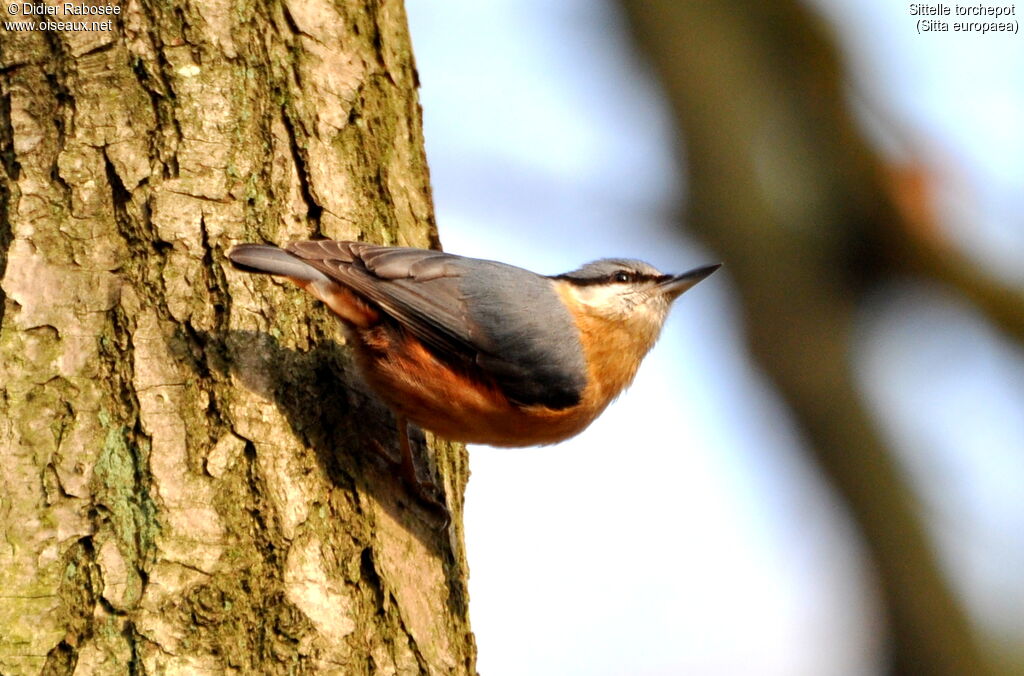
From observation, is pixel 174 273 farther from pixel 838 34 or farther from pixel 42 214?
pixel 838 34

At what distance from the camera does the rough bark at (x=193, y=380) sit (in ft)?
8.56

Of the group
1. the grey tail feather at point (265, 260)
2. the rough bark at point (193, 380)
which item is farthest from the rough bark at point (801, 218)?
the grey tail feather at point (265, 260)

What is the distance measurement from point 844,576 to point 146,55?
3.79m

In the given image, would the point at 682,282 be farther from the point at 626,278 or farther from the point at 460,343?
the point at 460,343

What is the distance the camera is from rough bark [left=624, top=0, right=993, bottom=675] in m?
4.66

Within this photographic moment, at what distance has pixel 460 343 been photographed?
356 cm

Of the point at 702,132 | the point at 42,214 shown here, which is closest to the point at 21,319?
the point at 42,214

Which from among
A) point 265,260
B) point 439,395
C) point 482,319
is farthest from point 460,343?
point 265,260

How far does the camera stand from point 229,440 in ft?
9.36

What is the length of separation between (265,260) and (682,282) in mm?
1856

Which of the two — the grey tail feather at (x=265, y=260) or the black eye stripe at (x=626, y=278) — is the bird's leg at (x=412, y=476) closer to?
the grey tail feather at (x=265, y=260)

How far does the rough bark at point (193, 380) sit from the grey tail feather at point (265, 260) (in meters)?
0.16

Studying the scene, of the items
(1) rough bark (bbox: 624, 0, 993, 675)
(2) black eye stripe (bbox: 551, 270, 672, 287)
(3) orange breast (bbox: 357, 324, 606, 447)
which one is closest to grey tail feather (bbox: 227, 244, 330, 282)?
(3) orange breast (bbox: 357, 324, 606, 447)

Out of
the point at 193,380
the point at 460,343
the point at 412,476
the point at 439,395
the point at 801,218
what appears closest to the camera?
the point at 193,380
